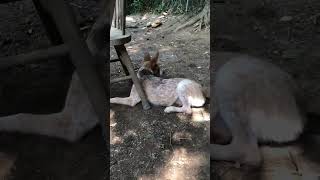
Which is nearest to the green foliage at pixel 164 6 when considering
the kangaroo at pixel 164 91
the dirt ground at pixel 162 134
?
the dirt ground at pixel 162 134

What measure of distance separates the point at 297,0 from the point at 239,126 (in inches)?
16.5

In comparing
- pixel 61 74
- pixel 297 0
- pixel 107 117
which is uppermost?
pixel 297 0

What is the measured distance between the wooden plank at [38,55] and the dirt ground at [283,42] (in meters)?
0.47

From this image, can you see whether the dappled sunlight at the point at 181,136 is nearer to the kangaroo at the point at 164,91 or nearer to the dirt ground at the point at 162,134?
the dirt ground at the point at 162,134

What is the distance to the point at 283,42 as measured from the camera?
1.27 metres

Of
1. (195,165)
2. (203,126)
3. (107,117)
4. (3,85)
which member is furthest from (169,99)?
(3,85)

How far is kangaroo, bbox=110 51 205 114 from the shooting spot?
2809 mm

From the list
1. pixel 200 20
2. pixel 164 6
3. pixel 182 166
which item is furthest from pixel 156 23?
pixel 182 166

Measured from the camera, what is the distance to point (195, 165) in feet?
7.52

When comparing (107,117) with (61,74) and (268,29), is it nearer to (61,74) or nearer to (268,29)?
(61,74)

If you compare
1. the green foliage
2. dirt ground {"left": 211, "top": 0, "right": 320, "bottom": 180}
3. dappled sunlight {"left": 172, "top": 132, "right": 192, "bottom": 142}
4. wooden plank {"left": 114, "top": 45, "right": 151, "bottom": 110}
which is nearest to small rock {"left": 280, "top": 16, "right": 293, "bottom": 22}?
dirt ground {"left": 211, "top": 0, "right": 320, "bottom": 180}

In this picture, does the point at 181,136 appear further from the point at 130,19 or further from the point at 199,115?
the point at 130,19

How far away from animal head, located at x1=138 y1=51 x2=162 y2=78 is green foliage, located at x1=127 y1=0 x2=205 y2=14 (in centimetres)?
95

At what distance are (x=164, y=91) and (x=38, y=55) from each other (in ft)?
6.14
